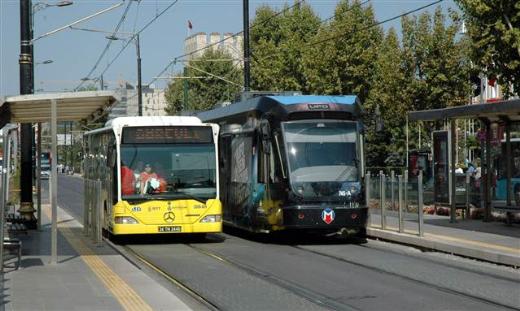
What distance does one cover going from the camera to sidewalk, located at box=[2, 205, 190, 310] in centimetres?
1022

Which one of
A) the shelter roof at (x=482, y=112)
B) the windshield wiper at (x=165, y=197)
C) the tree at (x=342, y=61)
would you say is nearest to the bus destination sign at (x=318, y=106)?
the windshield wiper at (x=165, y=197)

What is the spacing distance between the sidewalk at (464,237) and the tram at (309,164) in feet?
4.75

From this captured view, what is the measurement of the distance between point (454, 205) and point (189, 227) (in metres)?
7.39

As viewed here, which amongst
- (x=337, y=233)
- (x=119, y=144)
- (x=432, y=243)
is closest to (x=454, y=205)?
(x=337, y=233)

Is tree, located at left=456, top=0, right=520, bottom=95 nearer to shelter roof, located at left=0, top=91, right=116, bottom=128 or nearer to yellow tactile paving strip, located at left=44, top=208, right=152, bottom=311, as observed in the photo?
shelter roof, located at left=0, top=91, right=116, bottom=128

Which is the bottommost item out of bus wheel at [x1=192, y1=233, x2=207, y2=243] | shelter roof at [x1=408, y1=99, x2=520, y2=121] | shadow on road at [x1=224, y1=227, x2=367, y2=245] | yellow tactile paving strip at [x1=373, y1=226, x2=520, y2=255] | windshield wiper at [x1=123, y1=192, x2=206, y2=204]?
shadow on road at [x1=224, y1=227, x2=367, y2=245]

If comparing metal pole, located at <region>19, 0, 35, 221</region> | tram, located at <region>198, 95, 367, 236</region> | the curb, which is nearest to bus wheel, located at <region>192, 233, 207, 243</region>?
tram, located at <region>198, 95, 367, 236</region>

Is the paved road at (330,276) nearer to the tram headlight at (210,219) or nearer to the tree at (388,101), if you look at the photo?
the tram headlight at (210,219)

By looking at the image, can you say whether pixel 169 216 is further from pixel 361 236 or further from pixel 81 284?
pixel 81 284

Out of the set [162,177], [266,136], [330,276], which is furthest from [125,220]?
[330,276]

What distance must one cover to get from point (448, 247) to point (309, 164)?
3.30 metres

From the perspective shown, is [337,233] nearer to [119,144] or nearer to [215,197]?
[215,197]

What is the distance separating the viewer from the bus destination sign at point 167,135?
1928cm

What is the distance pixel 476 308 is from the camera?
1033 cm
